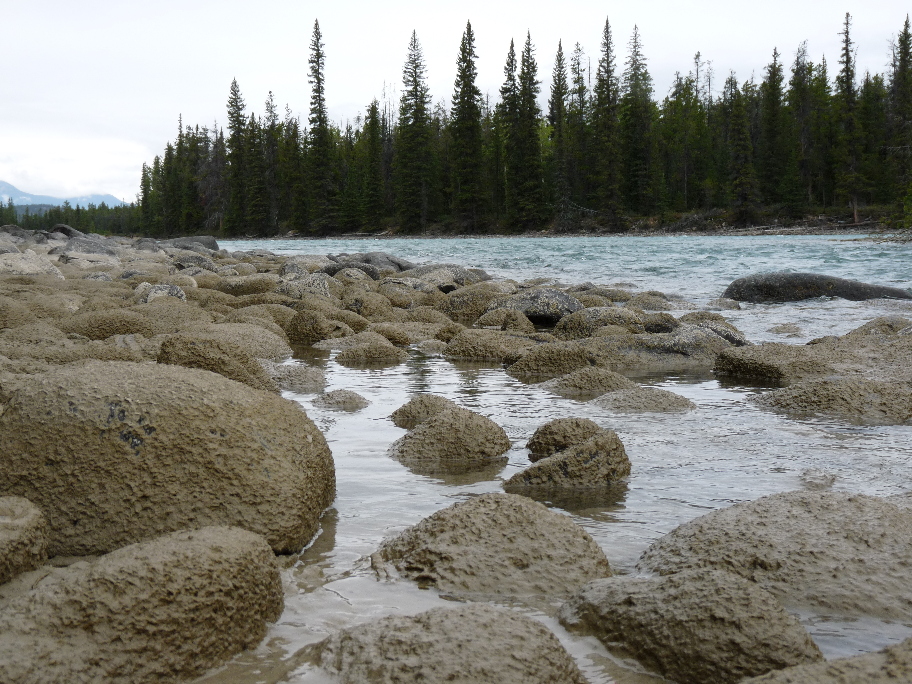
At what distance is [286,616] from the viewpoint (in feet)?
7.18

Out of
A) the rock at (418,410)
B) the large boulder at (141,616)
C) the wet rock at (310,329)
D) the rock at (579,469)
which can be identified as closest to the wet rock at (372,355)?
the wet rock at (310,329)

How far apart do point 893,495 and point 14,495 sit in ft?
10.8

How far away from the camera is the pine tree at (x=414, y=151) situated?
5247 cm

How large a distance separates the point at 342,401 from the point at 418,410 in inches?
26.4

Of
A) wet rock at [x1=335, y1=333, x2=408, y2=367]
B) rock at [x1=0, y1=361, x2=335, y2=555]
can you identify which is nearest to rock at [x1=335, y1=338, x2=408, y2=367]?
wet rock at [x1=335, y1=333, x2=408, y2=367]

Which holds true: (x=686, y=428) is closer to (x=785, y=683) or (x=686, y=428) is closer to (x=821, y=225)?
(x=785, y=683)

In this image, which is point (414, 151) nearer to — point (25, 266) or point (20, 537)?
point (25, 266)

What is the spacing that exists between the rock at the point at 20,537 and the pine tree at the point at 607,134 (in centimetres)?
4718

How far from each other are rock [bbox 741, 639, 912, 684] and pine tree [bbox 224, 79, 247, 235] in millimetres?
63123

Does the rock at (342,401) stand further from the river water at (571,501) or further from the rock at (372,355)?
the rock at (372,355)

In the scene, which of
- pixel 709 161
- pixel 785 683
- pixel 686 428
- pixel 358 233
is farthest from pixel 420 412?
pixel 709 161

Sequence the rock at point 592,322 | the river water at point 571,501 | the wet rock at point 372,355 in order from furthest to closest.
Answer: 1. the rock at point 592,322
2. the wet rock at point 372,355
3. the river water at point 571,501

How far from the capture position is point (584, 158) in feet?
173

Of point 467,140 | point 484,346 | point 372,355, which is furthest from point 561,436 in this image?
point 467,140
